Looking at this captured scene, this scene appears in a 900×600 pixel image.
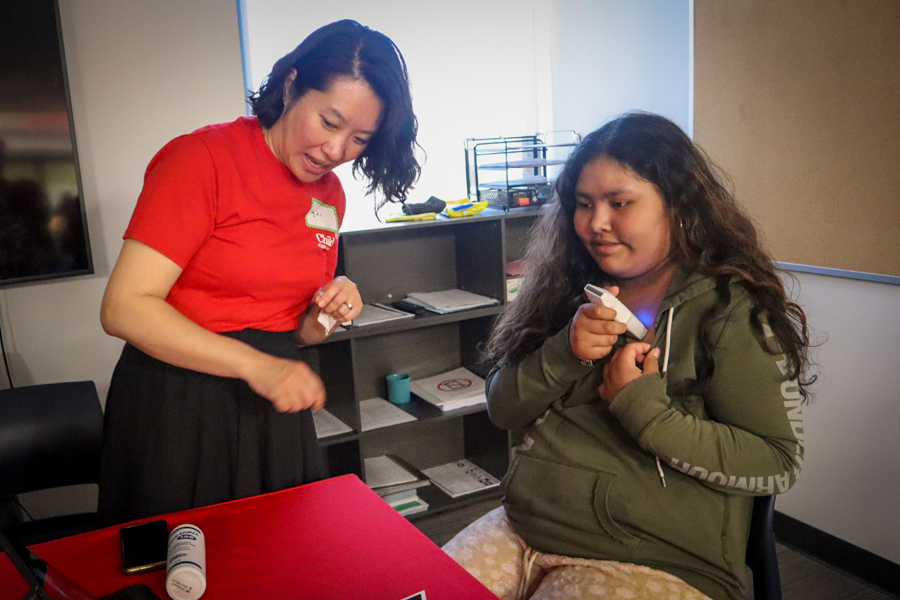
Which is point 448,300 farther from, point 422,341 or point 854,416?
point 854,416

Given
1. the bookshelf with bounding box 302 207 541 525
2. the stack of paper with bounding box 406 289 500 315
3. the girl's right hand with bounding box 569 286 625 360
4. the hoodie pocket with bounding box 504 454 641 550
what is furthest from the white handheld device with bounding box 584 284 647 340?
the stack of paper with bounding box 406 289 500 315

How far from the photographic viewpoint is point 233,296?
1.36 m

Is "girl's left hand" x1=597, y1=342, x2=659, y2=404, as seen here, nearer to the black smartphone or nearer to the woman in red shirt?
the woman in red shirt

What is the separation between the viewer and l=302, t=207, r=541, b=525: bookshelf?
9.02 feet

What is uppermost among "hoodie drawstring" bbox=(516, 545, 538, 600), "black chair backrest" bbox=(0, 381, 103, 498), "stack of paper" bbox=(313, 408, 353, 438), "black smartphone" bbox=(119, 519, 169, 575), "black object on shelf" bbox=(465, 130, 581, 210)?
"black object on shelf" bbox=(465, 130, 581, 210)

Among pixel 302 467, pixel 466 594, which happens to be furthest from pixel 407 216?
pixel 466 594

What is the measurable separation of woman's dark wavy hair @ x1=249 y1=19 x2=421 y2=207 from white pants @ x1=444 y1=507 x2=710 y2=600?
2.58 ft

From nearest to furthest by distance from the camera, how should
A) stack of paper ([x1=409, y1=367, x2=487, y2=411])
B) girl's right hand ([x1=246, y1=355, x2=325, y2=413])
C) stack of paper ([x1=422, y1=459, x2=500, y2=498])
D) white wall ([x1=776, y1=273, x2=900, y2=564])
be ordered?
girl's right hand ([x1=246, y1=355, x2=325, y2=413]) → white wall ([x1=776, y1=273, x2=900, y2=564]) → stack of paper ([x1=409, y1=367, x2=487, y2=411]) → stack of paper ([x1=422, y1=459, x2=500, y2=498])

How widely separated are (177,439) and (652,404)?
0.86 meters

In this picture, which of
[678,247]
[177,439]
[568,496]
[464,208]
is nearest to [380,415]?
[464,208]

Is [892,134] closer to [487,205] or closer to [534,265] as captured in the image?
[534,265]

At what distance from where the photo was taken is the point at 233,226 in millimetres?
1324

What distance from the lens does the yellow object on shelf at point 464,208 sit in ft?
9.18

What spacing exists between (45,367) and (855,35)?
9.07ft
